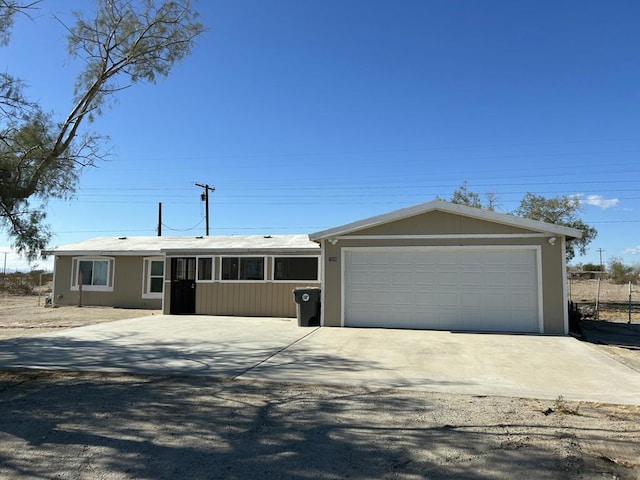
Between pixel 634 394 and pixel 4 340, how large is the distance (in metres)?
12.1

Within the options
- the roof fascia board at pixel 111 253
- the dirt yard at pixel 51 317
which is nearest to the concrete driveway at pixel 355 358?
the dirt yard at pixel 51 317

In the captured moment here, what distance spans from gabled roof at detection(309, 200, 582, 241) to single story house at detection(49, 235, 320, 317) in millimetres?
2955

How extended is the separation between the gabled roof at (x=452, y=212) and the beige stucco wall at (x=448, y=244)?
146mm

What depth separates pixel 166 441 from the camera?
14.3 ft

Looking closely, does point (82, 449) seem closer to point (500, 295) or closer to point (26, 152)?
point (26, 152)

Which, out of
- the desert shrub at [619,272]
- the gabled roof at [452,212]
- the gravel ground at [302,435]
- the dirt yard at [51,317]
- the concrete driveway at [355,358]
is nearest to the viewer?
the gravel ground at [302,435]

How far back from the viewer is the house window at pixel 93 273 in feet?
65.5

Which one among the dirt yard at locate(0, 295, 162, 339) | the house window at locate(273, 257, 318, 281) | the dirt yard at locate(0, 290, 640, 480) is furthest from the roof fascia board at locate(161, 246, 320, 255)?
the dirt yard at locate(0, 290, 640, 480)

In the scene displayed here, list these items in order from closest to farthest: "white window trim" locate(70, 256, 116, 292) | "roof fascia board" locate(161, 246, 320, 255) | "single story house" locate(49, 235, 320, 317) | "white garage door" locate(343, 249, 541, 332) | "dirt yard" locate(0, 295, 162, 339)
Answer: "white garage door" locate(343, 249, 541, 332) < "dirt yard" locate(0, 295, 162, 339) < "roof fascia board" locate(161, 246, 320, 255) < "single story house" locate(49, 235, 320, 317) < "white window trim" locate(70, 256, 116, 292)

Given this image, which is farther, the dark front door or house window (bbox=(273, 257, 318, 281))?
the dark front door

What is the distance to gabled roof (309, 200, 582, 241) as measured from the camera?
1149cm

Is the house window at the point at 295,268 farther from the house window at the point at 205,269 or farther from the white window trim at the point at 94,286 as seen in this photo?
the white window trim at the point at 94,286

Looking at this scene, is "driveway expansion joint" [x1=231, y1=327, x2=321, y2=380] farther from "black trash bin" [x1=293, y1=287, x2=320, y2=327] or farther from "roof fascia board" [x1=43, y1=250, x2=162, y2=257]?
"roof fascia board" [x1=43, y1=250, x2=162, y2=257]

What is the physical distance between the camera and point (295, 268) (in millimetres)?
16031
